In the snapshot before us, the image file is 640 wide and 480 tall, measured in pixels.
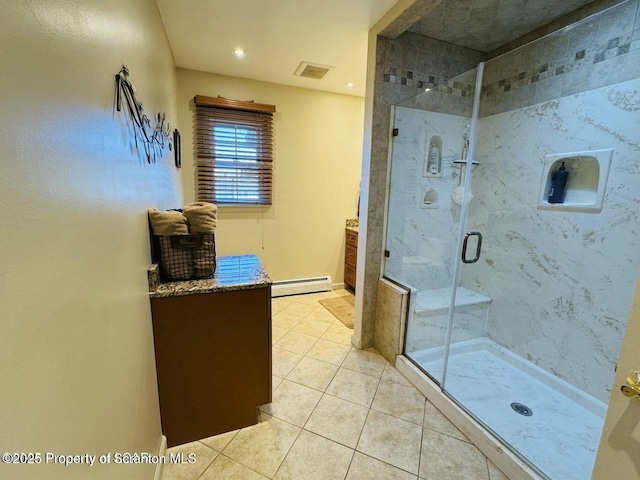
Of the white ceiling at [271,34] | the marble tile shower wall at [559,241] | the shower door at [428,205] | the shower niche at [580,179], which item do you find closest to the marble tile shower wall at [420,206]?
the shower door at [428,205]

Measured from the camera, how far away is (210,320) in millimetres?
1475

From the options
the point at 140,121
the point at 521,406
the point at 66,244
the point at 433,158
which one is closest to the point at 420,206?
the point at 433,158

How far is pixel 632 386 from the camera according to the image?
74cm

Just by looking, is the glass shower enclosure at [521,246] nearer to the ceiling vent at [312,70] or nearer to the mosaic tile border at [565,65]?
the mosaic tile border at [565,65]

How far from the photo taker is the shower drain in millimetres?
1754

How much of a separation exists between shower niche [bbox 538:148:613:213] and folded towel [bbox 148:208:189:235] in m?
2.55

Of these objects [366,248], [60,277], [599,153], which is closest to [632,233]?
[599,153]

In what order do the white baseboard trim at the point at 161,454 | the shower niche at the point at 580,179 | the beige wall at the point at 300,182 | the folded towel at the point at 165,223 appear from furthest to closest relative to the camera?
the beige wall at the point at 300,182, the shower niche at the point at 580,179, the folded towel at the point at 165,223, the white baseboard trim at the point at 161,454

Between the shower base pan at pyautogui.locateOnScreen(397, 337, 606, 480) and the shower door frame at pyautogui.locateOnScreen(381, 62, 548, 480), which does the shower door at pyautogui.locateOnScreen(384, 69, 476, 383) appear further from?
the shower base pan at pyautogui.locateOnScreen(397, 337, 606, 480)

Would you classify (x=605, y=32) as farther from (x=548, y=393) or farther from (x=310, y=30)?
(x=548, y=393)

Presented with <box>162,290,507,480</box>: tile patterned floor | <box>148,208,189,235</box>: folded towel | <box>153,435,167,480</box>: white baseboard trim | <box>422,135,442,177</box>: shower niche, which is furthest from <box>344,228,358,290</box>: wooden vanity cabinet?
<box>153,435,167,480</box>: white baseboard trim

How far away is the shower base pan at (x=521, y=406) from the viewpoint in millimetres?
1432

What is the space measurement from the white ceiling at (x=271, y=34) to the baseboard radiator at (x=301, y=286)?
2.47 meters

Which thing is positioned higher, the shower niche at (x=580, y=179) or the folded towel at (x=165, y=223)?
the shower niche at (x=580, y=179)
